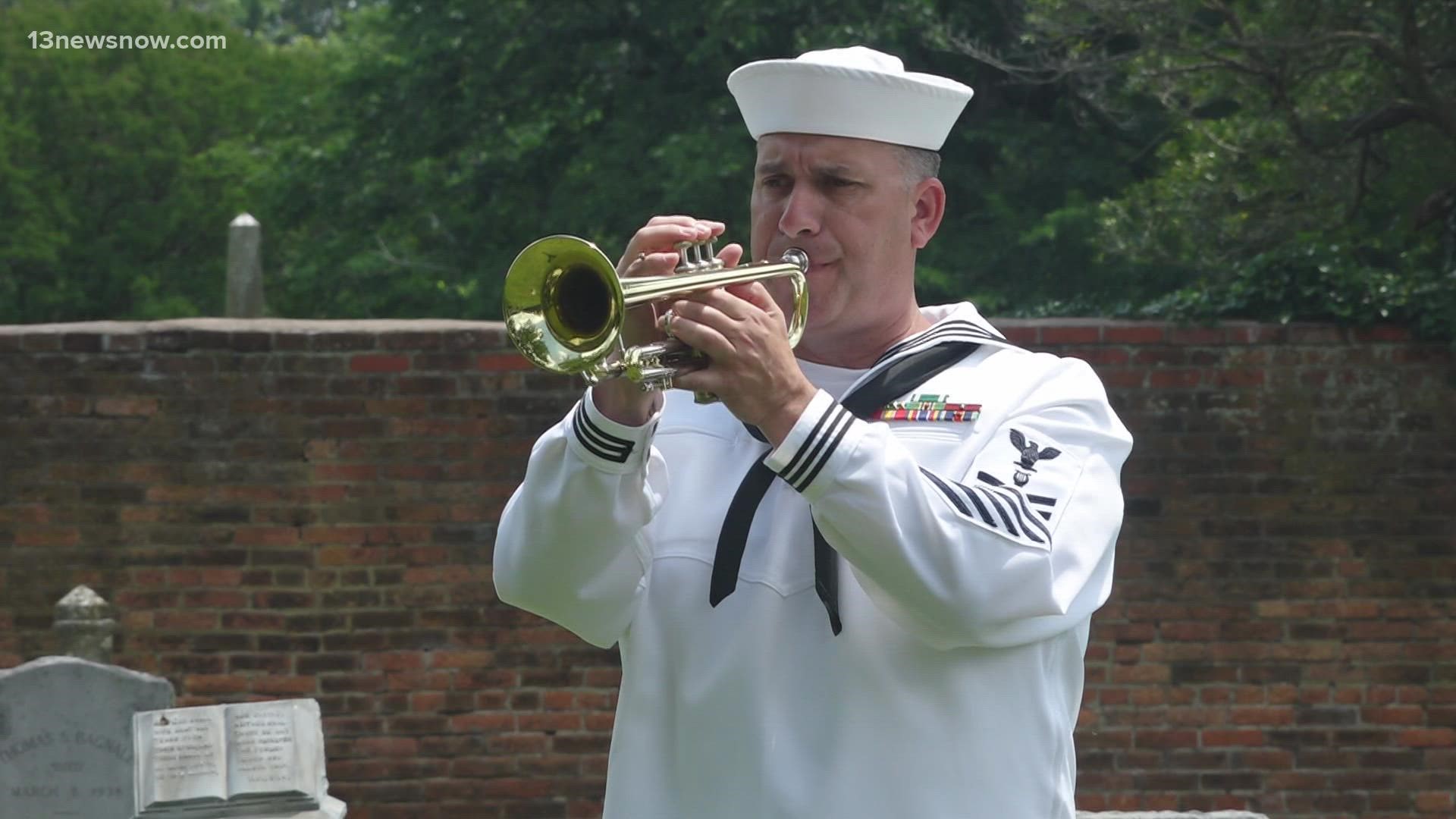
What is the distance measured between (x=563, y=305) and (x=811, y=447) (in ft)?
1.44

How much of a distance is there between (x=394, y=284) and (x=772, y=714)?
13.0m

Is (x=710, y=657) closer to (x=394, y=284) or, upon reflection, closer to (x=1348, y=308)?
(x=1348, y=308)

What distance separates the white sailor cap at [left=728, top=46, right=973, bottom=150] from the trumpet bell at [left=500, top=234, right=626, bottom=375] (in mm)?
451

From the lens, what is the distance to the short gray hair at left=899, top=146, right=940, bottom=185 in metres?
2.85

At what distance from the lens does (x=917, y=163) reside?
9.45 feet

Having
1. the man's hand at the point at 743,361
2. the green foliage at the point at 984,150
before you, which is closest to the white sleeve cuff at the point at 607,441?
the man's hand at the point at 743,361

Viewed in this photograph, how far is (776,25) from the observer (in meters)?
11.8

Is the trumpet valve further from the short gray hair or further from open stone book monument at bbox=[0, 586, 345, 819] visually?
open stone book monument at bbox=[0, 586, 345, 819]

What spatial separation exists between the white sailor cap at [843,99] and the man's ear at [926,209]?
0.22 ft

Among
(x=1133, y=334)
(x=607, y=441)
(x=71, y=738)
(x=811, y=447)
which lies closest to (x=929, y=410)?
(x=811, y=447)

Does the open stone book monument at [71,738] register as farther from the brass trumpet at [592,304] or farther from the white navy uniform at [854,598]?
the brass trumpet at [592,304]

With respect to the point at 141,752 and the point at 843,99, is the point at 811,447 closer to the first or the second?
the point at 843,99

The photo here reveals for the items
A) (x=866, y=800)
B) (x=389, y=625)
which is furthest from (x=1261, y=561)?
(x=866, y=800)

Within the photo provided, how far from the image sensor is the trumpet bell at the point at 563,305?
2.47 m
